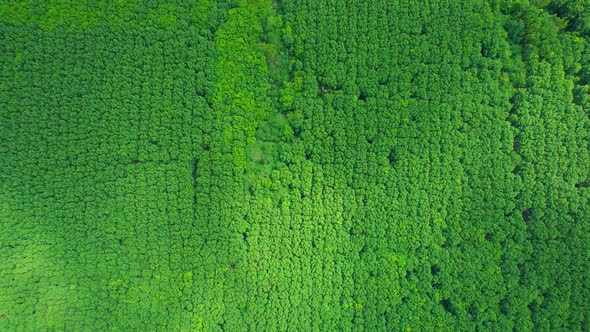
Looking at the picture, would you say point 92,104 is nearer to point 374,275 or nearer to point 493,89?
point 374,275

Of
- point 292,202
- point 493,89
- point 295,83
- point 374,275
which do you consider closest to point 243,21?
point 295,83

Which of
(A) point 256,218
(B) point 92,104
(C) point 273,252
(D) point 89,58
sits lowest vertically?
(C) point 273,252

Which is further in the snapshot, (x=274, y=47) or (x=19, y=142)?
(x=274, y=47)

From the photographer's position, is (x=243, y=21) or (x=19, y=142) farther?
(x=243, y=21)

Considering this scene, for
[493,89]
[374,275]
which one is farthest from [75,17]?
[493,89]

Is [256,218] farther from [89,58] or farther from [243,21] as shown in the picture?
[89,58]

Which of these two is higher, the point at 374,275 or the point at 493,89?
the point at 493,89
